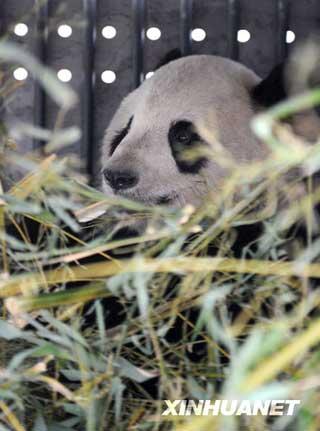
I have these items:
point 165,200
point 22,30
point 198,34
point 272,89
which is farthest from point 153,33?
point 165,200

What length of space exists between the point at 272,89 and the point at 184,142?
155 millimetres

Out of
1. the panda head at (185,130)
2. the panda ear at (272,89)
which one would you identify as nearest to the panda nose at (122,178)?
the panda head at (185,130)

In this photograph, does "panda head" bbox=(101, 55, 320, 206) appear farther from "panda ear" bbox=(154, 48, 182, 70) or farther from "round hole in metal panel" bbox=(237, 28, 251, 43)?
"round hole in metal panel" bbox=(237, 28, 251, 43)

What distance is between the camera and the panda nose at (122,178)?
3.91ft

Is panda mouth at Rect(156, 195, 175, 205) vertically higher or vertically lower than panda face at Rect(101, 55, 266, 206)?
lower

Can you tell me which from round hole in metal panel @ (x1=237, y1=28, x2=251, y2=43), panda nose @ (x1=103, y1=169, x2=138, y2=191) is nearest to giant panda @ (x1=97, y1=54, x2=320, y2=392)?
panda nose @ (x1=103, y1=169, x2=138, y2=191)

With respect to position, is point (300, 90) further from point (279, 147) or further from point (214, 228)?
point (279, 147)

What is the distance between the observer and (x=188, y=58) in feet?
4.43

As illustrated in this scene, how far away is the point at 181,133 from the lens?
126cm

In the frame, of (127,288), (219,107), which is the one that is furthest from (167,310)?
(219,107)

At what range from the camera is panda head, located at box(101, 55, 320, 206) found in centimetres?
121

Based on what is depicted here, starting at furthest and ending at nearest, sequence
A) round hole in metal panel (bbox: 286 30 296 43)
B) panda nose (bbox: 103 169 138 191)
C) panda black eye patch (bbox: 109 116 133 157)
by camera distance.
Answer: round hole in metal panel (bbox: 286 30 296 43) < panda black eye patch (bbox: 109 116 133 157) < panda nose (bbox: 103 169 138 191)

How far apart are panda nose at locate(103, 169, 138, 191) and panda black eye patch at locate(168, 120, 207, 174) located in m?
0.08

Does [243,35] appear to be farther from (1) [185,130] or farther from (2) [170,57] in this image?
(1) [185,130]
